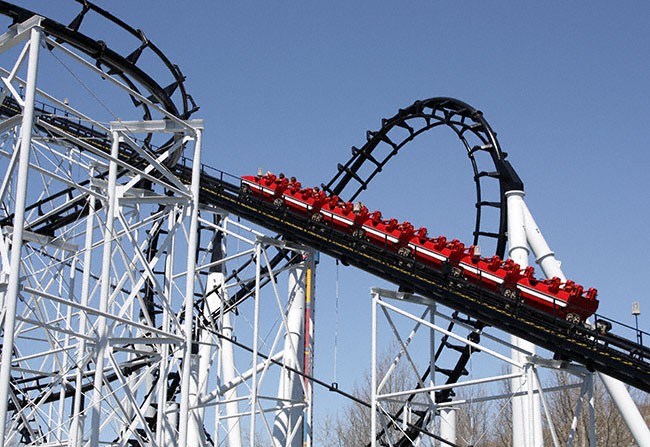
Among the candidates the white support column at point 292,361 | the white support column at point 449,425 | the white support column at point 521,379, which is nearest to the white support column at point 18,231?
the white support column at point 292,361

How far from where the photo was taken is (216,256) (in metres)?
21.8

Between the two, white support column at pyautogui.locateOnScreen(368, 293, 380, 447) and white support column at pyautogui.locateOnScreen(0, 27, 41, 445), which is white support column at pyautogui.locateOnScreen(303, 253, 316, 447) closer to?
white support column at pyautogui.locateOnScreen(368, 293, 380, 447)

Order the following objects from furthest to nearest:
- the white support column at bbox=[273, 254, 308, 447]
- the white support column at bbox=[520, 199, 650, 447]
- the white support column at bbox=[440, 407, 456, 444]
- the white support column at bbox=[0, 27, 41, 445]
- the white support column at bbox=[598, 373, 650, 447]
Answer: the white support column at bbox=[440, 407, 456, 444] → the white support column at bbox=[273, 254, 308, 447] → the white support column at bbox=[520, 199, 650, 447] → the white support column at bbox=[598, 373, 650, 447] → the white support column at bbox=[0, 27, 41, 445]

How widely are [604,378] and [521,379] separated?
5.63 feet

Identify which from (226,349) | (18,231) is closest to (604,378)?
(226,349)

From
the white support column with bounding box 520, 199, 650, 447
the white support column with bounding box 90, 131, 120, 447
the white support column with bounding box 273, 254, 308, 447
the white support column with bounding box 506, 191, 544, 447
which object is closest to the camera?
the white support column with bounding box 90, 131, 120, 447

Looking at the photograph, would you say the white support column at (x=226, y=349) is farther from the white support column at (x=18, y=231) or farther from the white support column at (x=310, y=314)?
the white support column at (x=18, y=231)

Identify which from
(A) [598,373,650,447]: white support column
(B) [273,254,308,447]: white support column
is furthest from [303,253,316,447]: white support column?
(A) [598,373,650,447]: white support column

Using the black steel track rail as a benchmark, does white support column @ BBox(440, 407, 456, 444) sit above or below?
below

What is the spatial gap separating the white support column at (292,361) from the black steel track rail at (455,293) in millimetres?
1100

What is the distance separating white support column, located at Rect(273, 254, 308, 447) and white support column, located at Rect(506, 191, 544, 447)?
4.78 metres

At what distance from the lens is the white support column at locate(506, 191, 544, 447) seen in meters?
15.2

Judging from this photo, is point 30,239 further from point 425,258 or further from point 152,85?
point 425,258

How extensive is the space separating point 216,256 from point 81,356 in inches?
261
